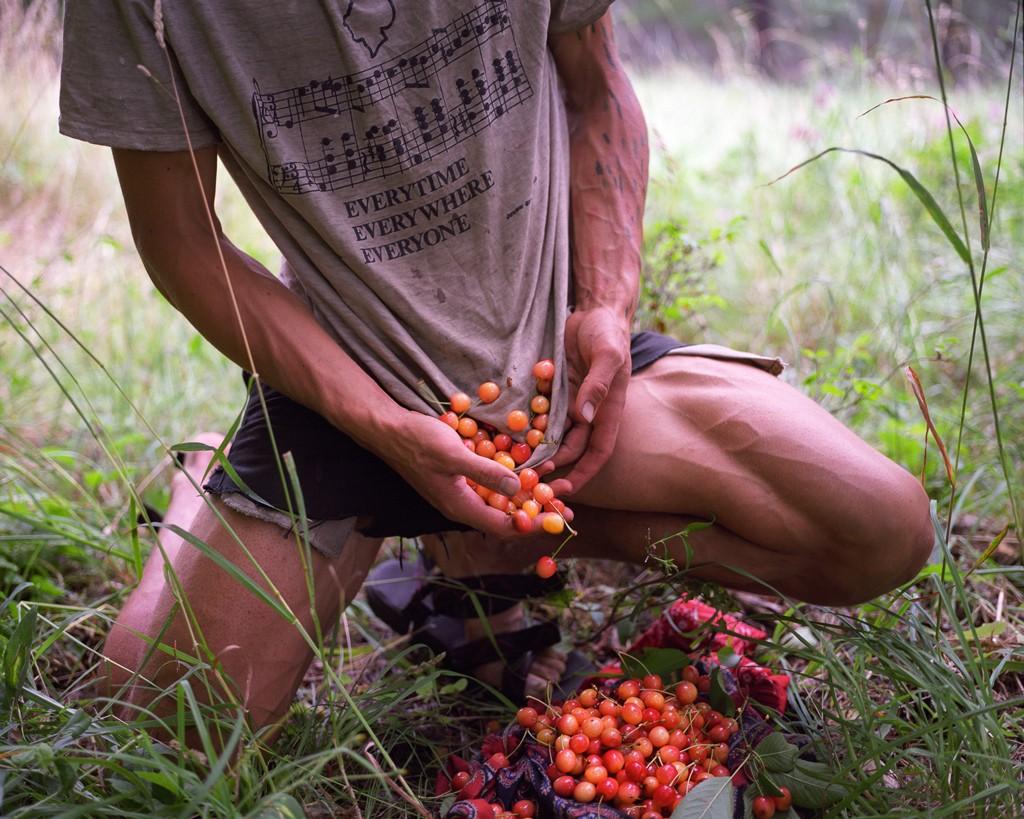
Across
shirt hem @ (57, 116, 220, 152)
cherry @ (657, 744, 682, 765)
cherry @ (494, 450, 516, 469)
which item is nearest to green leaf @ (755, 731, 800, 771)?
cherry @ (657, 744, 682, 765)

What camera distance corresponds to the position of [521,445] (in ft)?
4.95

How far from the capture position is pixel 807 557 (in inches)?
59.2

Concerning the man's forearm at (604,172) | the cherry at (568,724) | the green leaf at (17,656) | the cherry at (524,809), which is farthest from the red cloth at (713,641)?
the green leaf at (17,656)

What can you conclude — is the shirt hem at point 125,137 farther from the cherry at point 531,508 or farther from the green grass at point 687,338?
the cherry at point 531,508

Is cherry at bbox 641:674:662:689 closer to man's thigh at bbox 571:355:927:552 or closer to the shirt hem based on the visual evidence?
man's thigh at bbox 571:355:927:552

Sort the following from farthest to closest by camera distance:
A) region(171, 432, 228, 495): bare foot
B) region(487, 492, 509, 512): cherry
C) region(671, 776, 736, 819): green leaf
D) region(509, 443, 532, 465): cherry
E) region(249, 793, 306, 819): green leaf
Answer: region(171, 432, 228, 495): bare foot
region(509, 443, 532, 465): cherry
region(487, 492, 509, 512): cherry
region(671, 776, 736, 819): green leaf
region(249, 793, 306, 819): green leaf

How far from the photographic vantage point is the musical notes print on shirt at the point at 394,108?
1371 mm

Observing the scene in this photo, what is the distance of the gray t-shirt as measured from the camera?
1277 mm

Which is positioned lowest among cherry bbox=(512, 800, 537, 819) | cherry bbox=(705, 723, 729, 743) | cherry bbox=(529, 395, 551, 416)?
cherry bbox=(705, 723, 729, 743)

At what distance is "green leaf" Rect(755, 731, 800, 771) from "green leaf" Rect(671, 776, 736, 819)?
0.07m

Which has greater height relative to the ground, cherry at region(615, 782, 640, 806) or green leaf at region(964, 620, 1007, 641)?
cherry at region(615, 782, 640, 806)

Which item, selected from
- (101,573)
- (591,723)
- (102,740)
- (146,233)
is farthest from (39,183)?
(591,723)

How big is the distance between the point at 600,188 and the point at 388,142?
0.44 m

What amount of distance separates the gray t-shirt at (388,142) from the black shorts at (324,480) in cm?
14
